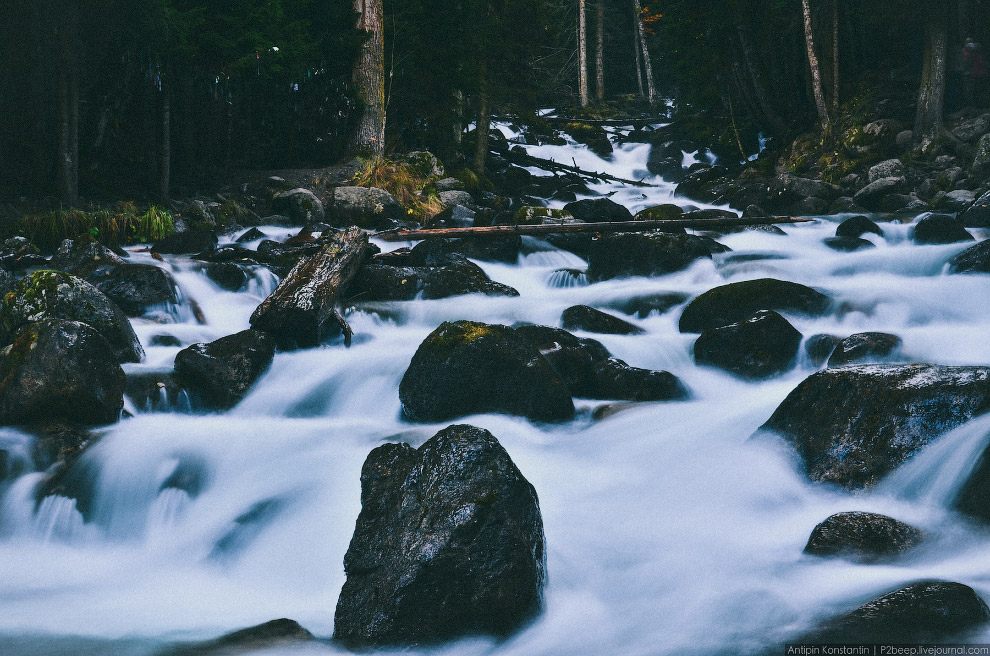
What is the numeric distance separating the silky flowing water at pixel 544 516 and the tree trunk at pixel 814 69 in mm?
12201

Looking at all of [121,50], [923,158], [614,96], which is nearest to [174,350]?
[121,50]

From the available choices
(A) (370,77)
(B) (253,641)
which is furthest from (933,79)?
(B) (253,641)

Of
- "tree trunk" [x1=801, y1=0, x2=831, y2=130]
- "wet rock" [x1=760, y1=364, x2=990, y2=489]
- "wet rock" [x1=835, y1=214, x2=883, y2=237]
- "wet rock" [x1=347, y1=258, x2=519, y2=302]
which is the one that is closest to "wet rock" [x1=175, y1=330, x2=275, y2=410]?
"wet rock" [x1=347, y1=258, x2=519, y2=302]

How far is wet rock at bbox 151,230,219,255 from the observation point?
10520 millimetres

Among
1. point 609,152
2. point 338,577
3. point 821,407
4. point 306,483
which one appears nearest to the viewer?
point 338,577

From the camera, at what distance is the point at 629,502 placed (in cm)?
459

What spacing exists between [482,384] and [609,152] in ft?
77.8

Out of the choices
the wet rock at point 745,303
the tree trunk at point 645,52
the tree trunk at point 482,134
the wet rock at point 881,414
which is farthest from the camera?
the tree trunk at point 645,52

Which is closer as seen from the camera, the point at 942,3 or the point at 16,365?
the point at 16,365

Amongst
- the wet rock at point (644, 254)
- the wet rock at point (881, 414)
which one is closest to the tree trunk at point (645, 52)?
the wet rock at point (644, 254)

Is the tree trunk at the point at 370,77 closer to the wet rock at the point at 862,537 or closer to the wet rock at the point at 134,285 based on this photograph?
the wet rock at the point at 134,285

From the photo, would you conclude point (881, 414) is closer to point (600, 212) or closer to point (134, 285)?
point (134, 285)

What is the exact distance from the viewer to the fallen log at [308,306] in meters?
7.14

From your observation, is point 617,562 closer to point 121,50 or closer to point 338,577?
point 338,577
